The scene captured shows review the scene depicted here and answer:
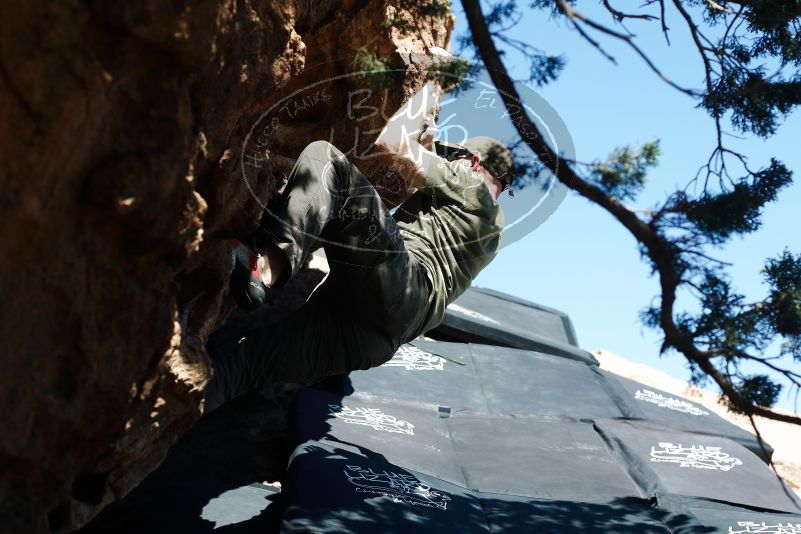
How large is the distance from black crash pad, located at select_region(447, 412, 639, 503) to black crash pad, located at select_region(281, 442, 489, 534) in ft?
1.23

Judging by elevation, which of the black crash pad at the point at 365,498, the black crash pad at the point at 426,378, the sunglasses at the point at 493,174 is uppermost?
the sunglasses at the point at 493,174

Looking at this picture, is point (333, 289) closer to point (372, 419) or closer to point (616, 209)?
point (616, 209)

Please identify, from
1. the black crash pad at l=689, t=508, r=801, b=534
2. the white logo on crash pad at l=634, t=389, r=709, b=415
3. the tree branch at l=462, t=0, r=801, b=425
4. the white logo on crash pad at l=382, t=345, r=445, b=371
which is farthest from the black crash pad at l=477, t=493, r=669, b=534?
the white logo on crash pad at l=634, t=389, r=709, b=415

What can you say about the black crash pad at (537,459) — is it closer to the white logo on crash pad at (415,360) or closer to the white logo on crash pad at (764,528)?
the white logo on crash pad at (764,528)

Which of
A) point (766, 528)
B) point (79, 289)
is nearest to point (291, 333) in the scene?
point (79, 289)

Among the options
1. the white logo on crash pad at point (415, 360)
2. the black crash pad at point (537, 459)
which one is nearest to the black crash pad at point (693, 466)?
the black crash pad at point (537, 459)

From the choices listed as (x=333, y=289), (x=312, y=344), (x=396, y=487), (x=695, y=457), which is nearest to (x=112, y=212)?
(x=333, y=289)

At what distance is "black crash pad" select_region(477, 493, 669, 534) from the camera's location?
445 cm

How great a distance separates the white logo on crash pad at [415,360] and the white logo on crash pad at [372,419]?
3.22 feet

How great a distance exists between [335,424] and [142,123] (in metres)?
2.95

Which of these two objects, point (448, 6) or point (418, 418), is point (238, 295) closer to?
point (448, 6)

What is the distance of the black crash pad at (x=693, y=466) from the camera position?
5164 millimetres

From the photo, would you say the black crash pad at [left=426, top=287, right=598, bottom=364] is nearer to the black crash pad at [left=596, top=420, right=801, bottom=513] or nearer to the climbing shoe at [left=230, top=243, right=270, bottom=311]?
the black crash pad at [left=596, top=420, right=801, bottom=513]

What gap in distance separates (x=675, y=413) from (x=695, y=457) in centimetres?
130
